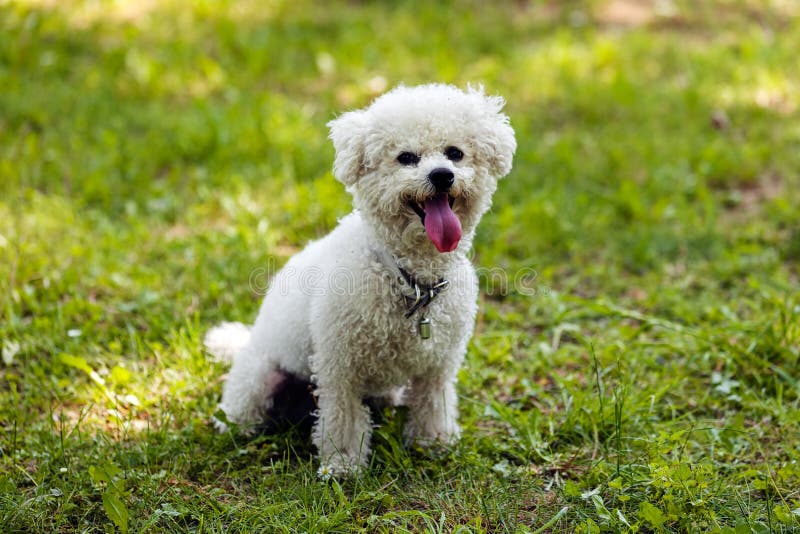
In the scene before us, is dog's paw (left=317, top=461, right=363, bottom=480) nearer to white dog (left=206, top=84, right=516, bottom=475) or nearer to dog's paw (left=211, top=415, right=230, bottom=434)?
white dog (left=206, top=84, right=516, bottom=475)

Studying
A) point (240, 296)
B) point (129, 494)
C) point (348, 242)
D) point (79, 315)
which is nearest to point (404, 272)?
point (348, 242)

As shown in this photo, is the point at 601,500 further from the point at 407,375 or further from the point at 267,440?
the point at 267,440

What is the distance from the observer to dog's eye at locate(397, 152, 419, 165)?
8.67 ft

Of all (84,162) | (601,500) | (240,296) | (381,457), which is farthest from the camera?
(84,162)

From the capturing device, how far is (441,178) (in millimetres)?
2549

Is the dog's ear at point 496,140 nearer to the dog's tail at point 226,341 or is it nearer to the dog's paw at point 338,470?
the dog's paw at point 338,470

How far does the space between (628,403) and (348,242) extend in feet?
4.27

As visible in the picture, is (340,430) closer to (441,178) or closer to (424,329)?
(424,329)

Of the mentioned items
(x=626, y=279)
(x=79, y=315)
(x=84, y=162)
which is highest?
(x=84, y=162)

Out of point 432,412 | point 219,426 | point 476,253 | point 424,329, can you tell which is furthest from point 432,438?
point 476,253

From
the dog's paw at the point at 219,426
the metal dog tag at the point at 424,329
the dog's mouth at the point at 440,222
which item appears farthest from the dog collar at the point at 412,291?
the dog's paw at the point at 219,426

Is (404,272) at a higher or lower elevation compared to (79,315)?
higher

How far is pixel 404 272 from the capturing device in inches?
108

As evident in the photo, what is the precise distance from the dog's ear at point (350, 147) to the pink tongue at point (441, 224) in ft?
0.96
